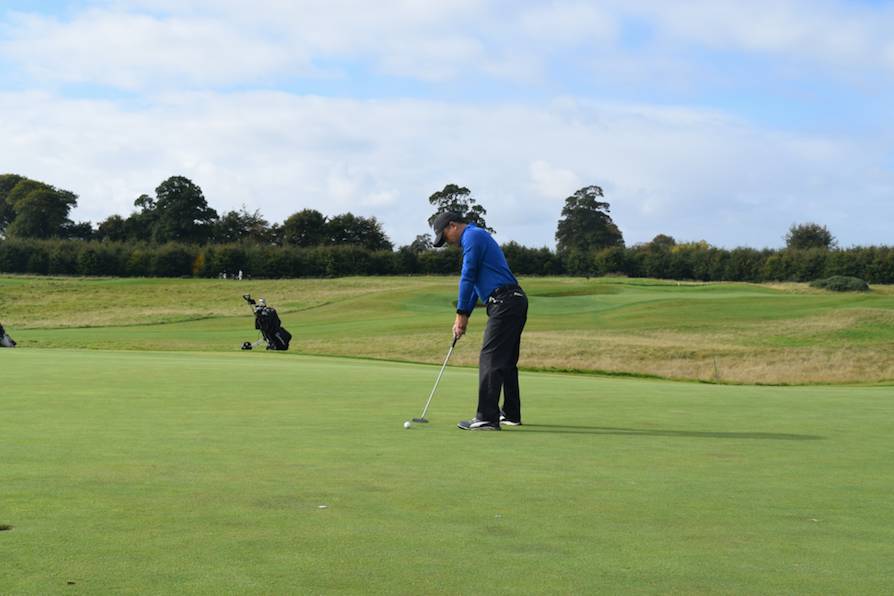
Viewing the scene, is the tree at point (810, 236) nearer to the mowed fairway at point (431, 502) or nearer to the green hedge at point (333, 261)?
the green hedge at point (333, 261)

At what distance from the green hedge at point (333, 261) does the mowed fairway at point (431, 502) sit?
78695 mm

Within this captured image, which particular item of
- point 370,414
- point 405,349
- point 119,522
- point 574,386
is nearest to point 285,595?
point 119,522

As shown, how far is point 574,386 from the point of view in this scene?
53.9 feet

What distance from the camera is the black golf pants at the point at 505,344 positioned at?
10367mm

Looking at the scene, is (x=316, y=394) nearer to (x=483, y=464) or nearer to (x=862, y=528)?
(x=483, y=464)

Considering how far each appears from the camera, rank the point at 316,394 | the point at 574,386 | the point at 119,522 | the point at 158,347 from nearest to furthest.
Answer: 1. the point at 119,522
2. the point at 316,394
3. the point at 574,386
4. the point at 158,347

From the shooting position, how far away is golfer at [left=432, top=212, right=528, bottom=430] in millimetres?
10422

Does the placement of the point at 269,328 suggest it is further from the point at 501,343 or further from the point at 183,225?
the point at 183,225

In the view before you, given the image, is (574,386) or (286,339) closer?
(574,386)

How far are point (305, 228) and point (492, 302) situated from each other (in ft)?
343

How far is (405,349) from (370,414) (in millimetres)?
27017

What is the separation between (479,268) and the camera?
35.0 feet

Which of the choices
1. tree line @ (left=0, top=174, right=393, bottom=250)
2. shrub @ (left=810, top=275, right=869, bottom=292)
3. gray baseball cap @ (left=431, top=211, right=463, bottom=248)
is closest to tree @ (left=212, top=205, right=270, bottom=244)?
tree line @ (left=0, top=174, right=393, bottom=250)

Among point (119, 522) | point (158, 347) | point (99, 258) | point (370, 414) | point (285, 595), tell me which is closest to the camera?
point (285, 595)
